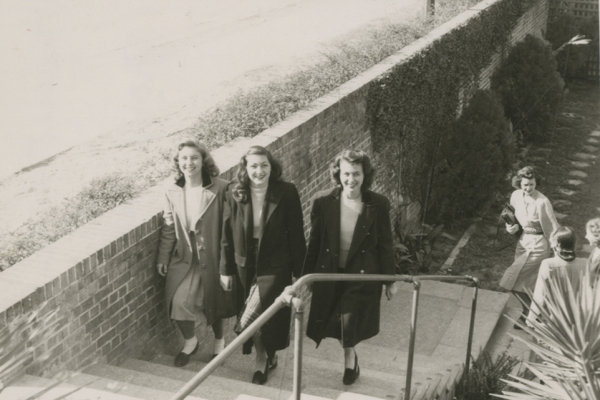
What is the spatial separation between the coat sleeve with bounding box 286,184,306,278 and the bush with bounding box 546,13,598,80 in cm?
1543

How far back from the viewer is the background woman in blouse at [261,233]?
215 inches

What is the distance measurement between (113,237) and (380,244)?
1803 millimetres

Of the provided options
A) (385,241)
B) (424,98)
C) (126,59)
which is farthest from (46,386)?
(424,98)

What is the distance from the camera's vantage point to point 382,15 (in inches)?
563

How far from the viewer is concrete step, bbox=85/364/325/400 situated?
4.80 metres

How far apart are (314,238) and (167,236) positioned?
3.32ft

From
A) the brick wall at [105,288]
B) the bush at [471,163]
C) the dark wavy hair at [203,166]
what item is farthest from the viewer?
the bush at [471,163]

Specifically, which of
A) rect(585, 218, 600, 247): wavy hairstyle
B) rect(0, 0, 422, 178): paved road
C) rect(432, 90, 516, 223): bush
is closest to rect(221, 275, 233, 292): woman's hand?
rect(0, 0, 422, 178): paved road

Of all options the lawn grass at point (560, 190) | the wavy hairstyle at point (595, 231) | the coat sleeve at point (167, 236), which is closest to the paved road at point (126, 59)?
the coat sleeve at point (167, 236)

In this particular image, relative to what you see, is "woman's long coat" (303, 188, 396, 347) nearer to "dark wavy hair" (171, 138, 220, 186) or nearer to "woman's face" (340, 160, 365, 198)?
"woman's face" (340, 160, 365, 198)

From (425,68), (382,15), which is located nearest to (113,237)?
(425,68)

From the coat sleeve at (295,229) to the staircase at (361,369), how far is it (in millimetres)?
741

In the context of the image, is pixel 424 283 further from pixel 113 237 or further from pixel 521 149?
pixel 521 149

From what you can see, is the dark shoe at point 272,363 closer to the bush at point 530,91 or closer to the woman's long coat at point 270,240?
the woman's long coat at point 270,240
